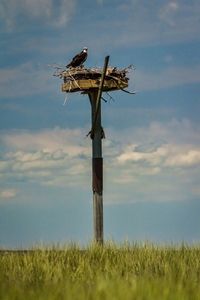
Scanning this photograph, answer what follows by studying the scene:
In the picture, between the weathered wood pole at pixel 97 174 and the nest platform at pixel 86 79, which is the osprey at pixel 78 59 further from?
the weathered wood pole at pixel 97 174

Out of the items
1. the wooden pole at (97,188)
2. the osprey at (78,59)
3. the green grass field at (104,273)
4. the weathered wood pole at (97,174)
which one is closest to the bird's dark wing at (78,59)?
the osprey at (78,59)

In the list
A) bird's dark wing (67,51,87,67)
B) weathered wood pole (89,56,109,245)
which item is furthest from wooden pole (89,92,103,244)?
bird's dark wing (67,51,87,67)

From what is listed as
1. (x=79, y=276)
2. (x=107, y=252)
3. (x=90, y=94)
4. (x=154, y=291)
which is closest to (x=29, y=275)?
(x=79, y=276)

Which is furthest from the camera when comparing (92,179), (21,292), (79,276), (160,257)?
(92,179)

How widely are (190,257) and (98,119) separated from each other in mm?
6109

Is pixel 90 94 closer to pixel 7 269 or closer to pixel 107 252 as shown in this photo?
pixel 107 252

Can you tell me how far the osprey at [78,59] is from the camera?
56.1ft

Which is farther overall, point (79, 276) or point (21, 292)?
point (79, 276)

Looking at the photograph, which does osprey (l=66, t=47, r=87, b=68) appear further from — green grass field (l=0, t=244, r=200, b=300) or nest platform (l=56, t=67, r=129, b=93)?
green grass field (l=0, t=244, r=200, b=300)

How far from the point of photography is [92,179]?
16.8 m

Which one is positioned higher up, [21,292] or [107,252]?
[107,252]

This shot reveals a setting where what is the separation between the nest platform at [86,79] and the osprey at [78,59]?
156 millimetres

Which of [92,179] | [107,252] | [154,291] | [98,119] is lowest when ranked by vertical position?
[154,291]

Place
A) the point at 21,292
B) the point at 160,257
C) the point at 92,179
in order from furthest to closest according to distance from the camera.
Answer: the point at 92,179, the point at 160,257, the point at 21,292
